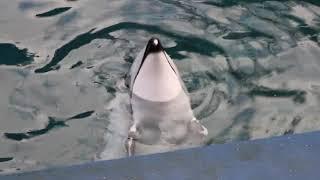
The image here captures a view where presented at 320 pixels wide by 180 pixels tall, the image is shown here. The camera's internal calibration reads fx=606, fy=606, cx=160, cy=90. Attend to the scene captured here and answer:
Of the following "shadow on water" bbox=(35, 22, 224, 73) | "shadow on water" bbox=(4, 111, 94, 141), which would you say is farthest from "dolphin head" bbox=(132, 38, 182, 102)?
"shadow on water" bbox=(35, 22, 224, 73)

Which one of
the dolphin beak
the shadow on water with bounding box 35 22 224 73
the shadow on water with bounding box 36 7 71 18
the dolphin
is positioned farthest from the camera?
the shadow on water with bounding box 36 7 71 18

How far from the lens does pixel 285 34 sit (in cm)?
464

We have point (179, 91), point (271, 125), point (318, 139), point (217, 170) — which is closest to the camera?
point (217, 170)

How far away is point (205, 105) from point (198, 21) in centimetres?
115

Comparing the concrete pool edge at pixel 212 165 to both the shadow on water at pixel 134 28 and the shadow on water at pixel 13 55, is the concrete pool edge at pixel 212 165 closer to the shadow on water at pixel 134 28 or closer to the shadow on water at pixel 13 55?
the shadow on water at pixel 134 28

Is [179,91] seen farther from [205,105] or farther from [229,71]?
[229,71]

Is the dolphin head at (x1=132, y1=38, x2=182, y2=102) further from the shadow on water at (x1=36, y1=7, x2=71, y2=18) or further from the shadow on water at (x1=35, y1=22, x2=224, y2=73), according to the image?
the shadow on water at (x1=36, y1=7, x2=71, y2=18)

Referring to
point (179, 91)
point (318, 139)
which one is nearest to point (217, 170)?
point (318, 139)

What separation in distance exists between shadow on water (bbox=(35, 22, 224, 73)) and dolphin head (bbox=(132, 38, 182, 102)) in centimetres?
112

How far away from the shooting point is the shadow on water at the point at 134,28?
4340 mm

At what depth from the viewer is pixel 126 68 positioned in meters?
4.18

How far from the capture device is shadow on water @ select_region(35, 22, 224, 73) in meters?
4.34

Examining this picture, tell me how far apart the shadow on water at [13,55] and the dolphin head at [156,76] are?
55.0 inches

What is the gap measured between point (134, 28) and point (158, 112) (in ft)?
5.18
